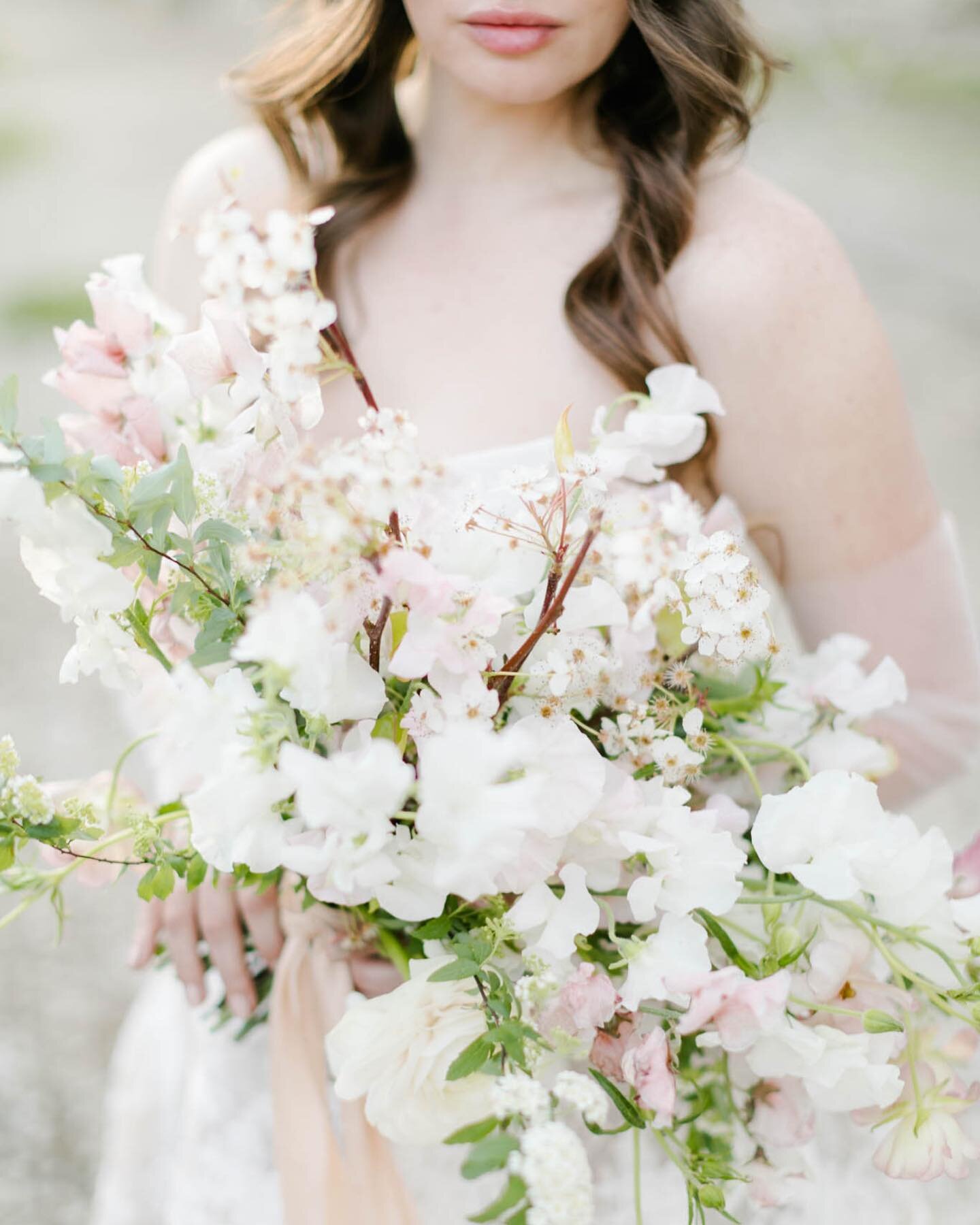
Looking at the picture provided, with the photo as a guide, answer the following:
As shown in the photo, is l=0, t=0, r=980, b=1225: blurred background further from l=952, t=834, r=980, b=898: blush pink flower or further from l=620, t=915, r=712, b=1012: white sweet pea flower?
l=620, t=915, r=712, b=1012: white sweet pea flower

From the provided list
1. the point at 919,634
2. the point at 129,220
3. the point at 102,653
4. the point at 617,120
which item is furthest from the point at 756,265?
the point at 129,220

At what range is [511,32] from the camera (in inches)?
44.8

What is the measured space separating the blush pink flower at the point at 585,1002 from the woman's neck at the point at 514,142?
0.97 metres

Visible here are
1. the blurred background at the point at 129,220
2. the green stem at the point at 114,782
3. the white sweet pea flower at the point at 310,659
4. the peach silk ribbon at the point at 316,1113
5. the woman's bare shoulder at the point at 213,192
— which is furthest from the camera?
the blurred background at the point at 129,220

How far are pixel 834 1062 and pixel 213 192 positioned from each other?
122 centimetres

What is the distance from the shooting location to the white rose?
711 millimetres

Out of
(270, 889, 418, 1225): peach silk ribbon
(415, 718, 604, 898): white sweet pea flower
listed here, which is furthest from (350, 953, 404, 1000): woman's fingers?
(415, 718, 604, 898): white sweet pea flower

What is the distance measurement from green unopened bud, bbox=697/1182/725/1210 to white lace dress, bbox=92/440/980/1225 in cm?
41

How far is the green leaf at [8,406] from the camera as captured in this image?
65 cm

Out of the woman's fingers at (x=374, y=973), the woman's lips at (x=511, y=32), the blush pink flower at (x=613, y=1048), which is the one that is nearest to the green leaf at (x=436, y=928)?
the blush pink flower at (x=613, y=1048)

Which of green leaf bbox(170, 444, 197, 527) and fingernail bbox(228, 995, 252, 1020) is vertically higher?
green leaf bbox(170, 444, 197, 527)

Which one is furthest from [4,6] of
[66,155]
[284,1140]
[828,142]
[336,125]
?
[284,1140]

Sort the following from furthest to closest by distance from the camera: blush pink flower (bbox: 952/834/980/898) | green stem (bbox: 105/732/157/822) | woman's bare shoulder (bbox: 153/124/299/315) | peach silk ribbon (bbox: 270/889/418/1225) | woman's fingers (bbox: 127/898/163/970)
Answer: woman's bare shoulder (bbox: 153/124/299/315)
woman's fingers (bbox: 127/898/163/970)
peach silk ribbon (bbox: 270/889/418/1225)
blush pink flower (bbox: 952/834/980/898)
green stem (bbox: 105/732/157/822)

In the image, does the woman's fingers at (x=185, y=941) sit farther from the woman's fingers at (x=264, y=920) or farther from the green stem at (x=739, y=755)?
the green stem at (x=739, y=755)
